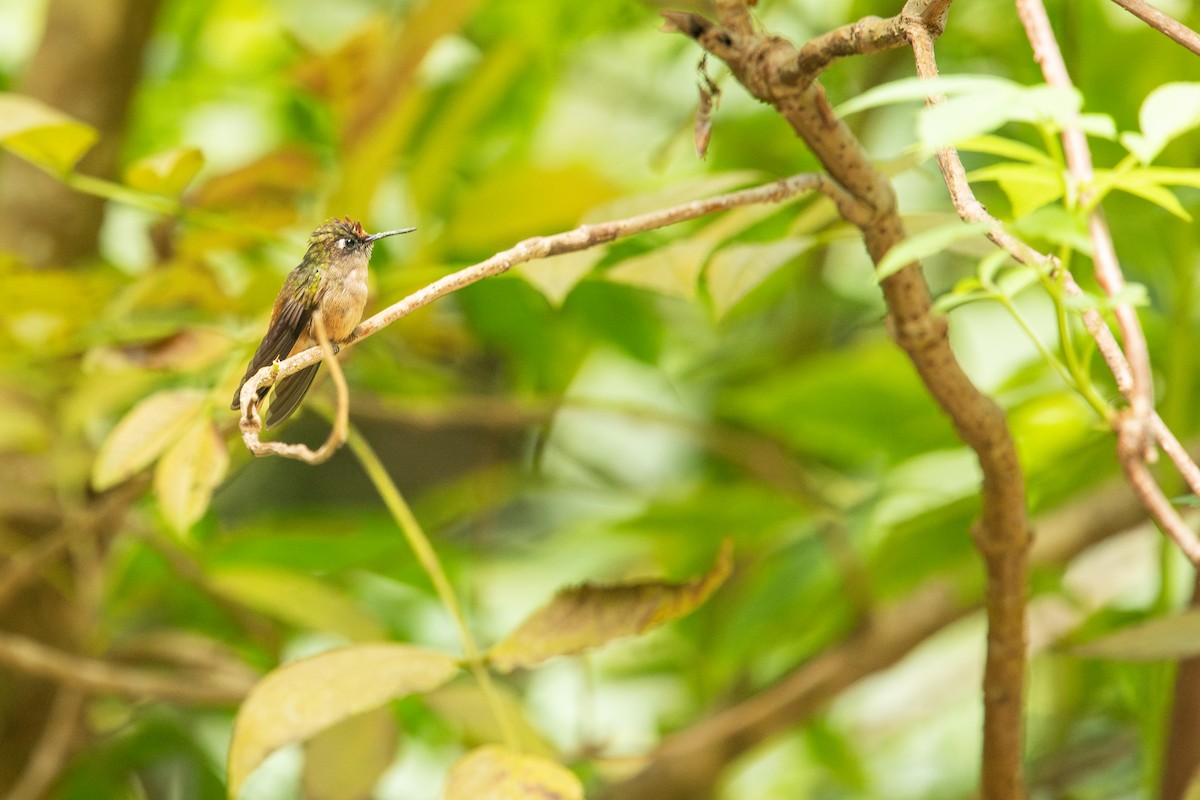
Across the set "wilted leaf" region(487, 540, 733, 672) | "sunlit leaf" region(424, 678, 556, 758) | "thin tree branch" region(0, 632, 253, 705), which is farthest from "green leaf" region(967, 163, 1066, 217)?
"thin tree branch" region(0, 632, 253, 705)

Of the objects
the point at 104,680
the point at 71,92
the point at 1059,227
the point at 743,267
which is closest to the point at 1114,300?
the point at 1059,227

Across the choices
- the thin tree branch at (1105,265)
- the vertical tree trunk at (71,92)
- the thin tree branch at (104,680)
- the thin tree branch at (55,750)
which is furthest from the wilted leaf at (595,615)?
the vertical tree trunk at (71,92)

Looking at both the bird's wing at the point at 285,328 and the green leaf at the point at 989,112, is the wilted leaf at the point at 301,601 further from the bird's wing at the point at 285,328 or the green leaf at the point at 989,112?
the green leaf at the point at 989,112

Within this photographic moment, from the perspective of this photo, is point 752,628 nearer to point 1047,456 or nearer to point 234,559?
point 1047,456

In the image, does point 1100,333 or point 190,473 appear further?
point 190,473

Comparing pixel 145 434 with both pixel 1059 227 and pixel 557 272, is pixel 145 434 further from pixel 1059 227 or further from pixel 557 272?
pixel 1059 227

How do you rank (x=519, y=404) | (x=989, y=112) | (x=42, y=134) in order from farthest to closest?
(x=519, y=404) → (x=42, y=134) → (x=989, y=112)

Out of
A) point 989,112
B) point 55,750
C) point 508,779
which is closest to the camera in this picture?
point 989,112

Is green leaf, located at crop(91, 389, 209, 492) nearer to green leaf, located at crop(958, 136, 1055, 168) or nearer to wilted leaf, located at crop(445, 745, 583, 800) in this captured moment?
wilted leaf, located at crop(445, 745, 583, 800)
